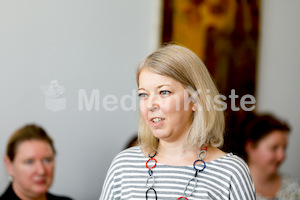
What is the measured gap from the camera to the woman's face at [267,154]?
2613mm

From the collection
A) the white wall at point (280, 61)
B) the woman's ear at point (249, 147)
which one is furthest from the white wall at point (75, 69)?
the white wall at point (280, 61)

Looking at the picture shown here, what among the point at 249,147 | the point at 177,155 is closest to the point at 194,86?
the point at 177,155

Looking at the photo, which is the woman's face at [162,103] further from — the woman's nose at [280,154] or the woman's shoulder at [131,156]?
the woman's nose at [280,154]

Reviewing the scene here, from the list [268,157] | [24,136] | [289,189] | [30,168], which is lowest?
[289,189]

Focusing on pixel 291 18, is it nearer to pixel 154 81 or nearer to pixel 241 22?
pixel 241 22

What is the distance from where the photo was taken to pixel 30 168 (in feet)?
5.61

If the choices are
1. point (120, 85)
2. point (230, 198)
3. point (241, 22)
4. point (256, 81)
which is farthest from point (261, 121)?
point (230, 198)

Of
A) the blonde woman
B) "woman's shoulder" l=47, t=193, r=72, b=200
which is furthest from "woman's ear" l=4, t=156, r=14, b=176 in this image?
the blonde woman

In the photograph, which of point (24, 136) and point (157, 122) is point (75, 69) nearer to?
point (24, 136)

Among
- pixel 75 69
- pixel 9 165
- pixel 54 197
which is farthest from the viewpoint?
pixel 75 69

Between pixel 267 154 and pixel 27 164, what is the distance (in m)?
1.60

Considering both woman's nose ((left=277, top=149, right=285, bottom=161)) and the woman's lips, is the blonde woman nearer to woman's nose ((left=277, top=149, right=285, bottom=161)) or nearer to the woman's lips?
the woman's lips

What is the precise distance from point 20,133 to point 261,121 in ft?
5.38

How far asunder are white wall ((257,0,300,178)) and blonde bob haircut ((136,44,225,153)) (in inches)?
67.5
